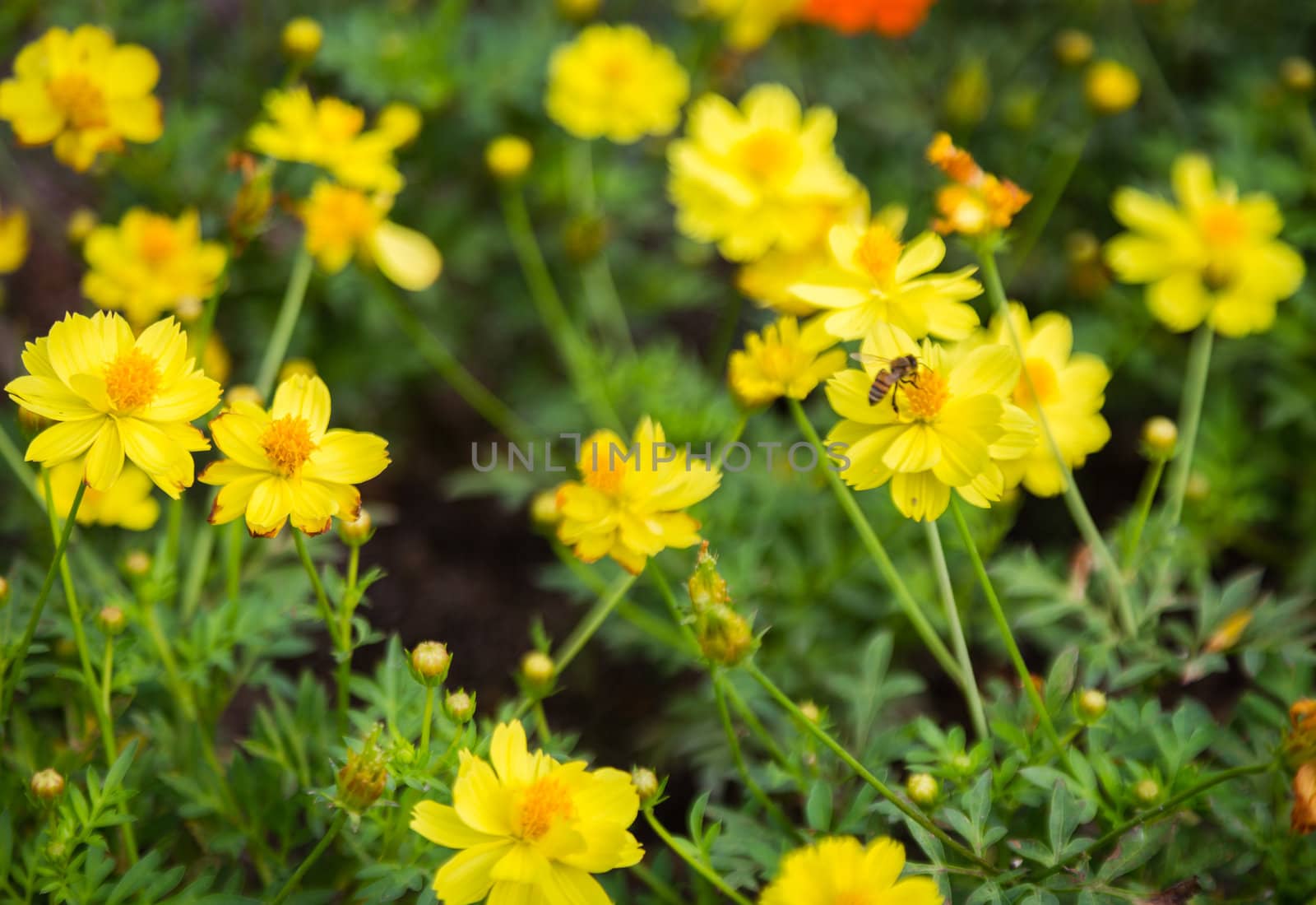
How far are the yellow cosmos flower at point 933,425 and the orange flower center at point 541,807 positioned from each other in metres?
0.37

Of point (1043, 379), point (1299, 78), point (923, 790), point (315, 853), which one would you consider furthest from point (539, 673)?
point (1299, 78)

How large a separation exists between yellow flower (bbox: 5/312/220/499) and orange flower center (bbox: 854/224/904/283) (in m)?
0.60

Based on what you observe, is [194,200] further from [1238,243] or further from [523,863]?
[1238,243]

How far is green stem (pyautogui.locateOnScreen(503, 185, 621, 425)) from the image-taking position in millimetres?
1675

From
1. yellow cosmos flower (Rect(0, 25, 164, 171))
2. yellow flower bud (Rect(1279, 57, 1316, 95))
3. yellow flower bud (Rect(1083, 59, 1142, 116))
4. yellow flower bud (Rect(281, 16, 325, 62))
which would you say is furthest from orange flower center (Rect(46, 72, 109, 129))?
yellow flower bud (Rect(1279, 57, 1316, 95))

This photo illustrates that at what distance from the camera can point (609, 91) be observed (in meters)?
1.74

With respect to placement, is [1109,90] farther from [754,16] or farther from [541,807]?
[541,807]

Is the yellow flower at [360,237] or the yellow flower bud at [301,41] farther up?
the yellow flower bud at [301,41]

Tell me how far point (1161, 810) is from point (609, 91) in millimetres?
1294

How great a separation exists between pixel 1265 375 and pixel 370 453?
169 cm

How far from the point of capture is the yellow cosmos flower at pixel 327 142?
1.43 meters

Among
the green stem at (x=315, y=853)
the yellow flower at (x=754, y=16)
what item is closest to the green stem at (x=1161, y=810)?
the green stem at (x=315, y=853)

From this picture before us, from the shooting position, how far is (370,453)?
0.96m

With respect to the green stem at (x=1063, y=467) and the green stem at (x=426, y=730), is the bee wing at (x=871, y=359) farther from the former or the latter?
the green stem at (x=426, y=730)
